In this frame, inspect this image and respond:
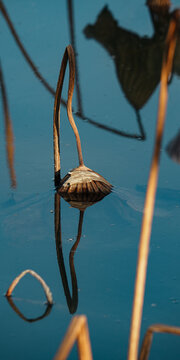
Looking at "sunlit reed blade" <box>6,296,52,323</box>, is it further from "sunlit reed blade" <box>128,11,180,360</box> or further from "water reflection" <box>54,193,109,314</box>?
"sunlit reed blade" <box>128,11,180,360</box>

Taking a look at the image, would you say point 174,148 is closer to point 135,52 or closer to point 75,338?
point 75,338

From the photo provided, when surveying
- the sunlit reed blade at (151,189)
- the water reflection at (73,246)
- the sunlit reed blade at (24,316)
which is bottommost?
the sunlit reed blade at (24,316)

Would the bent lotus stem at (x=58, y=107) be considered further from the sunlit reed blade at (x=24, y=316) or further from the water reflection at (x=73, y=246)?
the sunlit reed blade at (x=24, y=316)

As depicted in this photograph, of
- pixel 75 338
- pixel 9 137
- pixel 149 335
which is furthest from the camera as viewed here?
pixel 9 137

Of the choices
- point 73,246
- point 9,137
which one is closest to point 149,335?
point 73,246

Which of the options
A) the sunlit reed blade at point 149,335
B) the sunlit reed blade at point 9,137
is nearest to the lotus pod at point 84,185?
the sunlit reed blade at point 9,137
